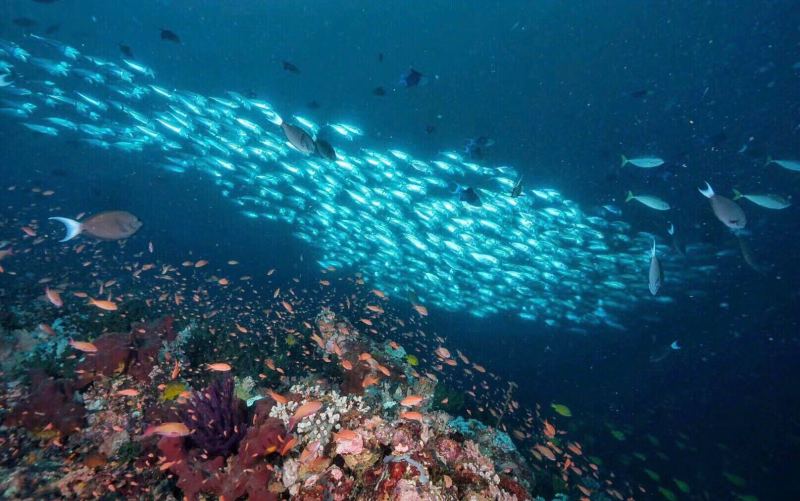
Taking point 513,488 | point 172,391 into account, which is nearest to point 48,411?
point 172,391

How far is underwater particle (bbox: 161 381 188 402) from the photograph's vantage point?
6.47 m

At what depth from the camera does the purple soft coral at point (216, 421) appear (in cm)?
432

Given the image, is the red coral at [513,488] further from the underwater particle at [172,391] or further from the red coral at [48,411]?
the red coral at [48,411]

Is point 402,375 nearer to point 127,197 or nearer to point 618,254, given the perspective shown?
point 618,254

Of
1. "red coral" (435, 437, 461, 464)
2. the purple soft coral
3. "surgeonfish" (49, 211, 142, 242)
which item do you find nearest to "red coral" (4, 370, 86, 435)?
the purple soft coral

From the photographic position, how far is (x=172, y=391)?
21.4ft

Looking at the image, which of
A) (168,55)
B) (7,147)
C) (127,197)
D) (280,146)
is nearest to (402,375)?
(280,146)

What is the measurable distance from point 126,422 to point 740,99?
18165 millimetres

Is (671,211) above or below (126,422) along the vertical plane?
above

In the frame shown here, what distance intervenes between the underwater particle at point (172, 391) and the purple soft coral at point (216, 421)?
203 centimetres

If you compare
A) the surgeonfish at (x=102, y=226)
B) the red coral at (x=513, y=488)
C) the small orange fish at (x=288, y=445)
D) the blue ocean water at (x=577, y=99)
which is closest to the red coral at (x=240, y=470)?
the small orange fish at (x=288, y=445)

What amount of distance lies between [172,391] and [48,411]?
5.50 feet

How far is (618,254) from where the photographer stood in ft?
62.9

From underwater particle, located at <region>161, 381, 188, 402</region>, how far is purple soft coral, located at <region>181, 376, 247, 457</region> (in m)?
2.03
